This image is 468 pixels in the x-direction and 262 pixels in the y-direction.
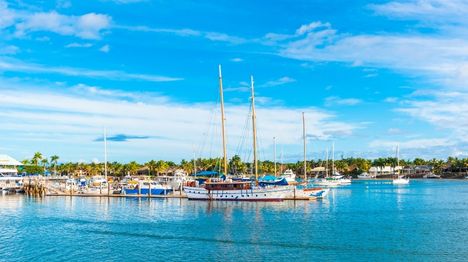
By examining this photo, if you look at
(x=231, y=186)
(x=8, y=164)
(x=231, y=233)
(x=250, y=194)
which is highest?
(x=8, y=164)

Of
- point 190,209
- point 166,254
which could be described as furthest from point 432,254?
point 190,209

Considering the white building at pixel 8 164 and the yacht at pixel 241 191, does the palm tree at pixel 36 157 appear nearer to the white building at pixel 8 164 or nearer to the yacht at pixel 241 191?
the white building at pixel 8 164

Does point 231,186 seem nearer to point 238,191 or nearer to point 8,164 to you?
point 238,191

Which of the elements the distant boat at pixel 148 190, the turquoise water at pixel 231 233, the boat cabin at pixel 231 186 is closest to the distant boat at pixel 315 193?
the turquoise water at pixel 231 233

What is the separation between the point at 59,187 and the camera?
121 m

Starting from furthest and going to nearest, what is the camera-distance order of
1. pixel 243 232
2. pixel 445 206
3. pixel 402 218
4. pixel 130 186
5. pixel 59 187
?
pixel 59 187 < pixel 130 186 < pixel 445 206 < pixel 402 218 < pixel 243 232

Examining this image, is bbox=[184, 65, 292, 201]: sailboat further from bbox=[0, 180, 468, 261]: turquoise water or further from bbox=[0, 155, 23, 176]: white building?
bbox=[0, 155, 23, 176]: white building

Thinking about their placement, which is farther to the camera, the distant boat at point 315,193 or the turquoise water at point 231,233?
the distant boat at point 315,193

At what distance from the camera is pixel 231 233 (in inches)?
2169

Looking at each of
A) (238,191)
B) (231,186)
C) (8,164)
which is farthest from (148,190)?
(8,164)

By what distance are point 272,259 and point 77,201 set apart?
67280 mm

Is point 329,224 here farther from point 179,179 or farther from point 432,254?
point 179,179

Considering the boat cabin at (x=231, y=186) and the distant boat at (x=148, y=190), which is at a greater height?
the boat cabin at (x=231, y=186)

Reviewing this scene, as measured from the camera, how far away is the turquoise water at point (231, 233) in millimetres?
44250
